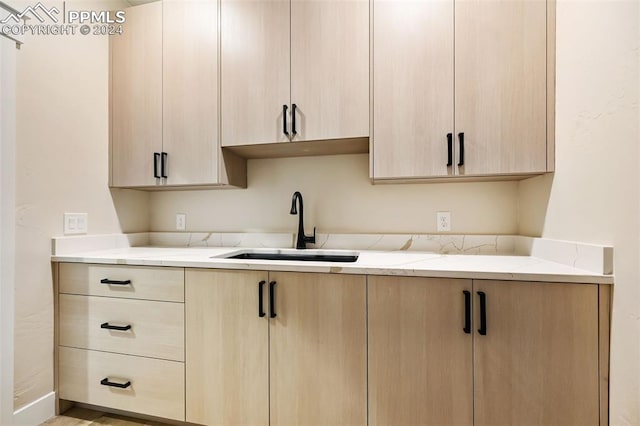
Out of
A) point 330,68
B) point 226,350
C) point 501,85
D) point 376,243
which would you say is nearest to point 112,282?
point 226,350

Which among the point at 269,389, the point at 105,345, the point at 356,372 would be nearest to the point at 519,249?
the point at 356,372

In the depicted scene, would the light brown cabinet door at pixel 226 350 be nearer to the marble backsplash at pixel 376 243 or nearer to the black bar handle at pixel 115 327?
the black bar handle at pixel 115 327

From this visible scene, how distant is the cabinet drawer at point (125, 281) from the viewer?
1.44m

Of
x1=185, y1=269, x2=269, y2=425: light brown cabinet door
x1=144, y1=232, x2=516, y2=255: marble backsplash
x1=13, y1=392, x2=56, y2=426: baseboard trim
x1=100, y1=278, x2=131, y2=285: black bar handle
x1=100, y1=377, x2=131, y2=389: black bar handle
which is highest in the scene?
x1=144, y1=232, x2=516, y2=255: marble backsplash

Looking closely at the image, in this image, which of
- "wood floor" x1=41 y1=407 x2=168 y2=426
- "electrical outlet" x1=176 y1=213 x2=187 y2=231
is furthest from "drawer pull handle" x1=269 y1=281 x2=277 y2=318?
"electrical outlet" x1=176 y1=213 x2=187 y2=231

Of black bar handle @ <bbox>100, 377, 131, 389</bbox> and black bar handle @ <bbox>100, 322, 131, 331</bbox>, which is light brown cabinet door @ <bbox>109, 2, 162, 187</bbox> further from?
black bar handle @ <bbox>100, 377, 131, 389</bbox>

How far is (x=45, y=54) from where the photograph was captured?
62.7 inches

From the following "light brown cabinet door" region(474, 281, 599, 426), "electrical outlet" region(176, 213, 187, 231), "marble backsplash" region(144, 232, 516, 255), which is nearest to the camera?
"light brown cabinet door" region(474, 281, 599, 426)

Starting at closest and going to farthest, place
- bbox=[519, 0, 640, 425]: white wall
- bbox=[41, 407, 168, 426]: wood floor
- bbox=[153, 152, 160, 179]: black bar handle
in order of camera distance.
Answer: bbox=[519, 0, 640, 425]: white wall < bbox=[41, 407, 168, 426]: wood floor < bbox=[153, 152, 160, 179]: black bar handle

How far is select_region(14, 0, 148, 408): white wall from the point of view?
148 centimetres

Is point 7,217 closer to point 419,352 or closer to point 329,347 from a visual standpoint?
point 329,347

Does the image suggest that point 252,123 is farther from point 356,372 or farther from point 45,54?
point 356,372

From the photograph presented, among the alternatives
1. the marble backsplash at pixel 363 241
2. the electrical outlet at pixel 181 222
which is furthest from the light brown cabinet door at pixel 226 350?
the electrical outlet at pixel 181 222

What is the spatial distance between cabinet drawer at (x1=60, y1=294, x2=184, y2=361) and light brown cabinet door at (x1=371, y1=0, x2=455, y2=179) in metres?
1.28
